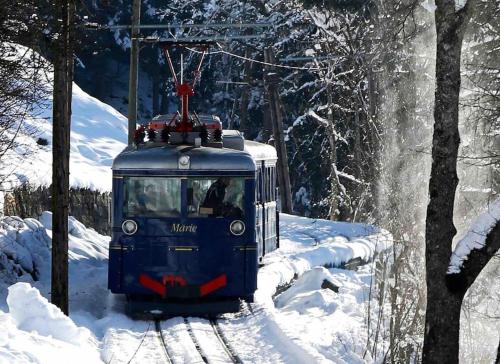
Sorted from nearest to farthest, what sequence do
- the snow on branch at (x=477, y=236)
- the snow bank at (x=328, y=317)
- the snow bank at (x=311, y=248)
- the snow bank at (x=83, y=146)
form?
the snow on branch at (x=477, y=236) < the snow bank at (x=328, y=317) < the snow bank at (x=311, y=248) < the snow bank at (x=83, y=146)

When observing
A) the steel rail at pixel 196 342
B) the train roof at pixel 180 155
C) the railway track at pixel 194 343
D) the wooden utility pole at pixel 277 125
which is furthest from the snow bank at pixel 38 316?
the wooden utility pole at pixel 277 125

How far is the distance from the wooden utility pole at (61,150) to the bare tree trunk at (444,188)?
589 cm

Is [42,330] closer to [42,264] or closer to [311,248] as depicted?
[42,264]

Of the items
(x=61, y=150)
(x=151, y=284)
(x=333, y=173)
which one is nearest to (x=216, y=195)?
(x=151, y=284)

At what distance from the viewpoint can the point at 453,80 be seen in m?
11.6

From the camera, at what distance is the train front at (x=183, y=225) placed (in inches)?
627

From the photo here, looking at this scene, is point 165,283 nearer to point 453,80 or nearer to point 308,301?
point 308,301

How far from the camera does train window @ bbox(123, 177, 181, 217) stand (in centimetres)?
1602

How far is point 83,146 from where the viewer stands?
39125 mm

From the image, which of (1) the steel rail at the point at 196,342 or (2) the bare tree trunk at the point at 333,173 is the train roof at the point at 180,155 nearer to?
(1) the steel rail at the point at 196,342

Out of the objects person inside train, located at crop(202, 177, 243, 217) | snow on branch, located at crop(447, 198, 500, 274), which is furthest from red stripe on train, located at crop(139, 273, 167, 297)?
snow on branch, located at crop(447, 198, 500, 274)

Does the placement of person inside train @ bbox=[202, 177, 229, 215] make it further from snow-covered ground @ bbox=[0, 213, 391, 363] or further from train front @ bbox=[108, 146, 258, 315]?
snow-covered ground @ bbox=[0, 213, 391, 363]

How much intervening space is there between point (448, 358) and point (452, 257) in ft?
3.83

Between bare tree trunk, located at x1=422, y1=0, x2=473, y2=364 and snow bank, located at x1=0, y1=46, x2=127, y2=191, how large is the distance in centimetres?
1453
